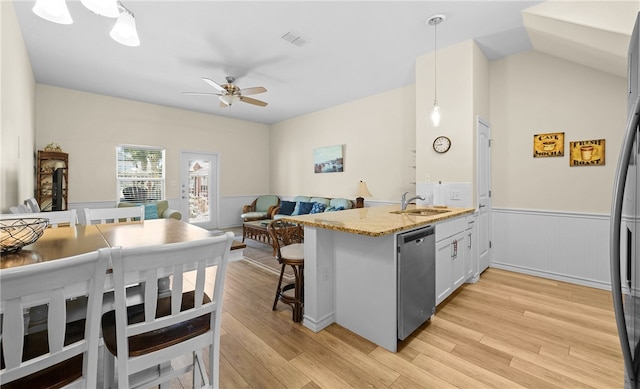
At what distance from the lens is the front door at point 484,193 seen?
3.45 meters

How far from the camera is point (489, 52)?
11.7ft

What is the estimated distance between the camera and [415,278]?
2.10m

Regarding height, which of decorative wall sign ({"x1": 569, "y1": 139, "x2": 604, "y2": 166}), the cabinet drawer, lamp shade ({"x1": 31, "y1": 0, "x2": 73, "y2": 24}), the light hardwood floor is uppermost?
lamp shade ({"x1": 31, "y1": 0, "x2": 73, "y2": 24})

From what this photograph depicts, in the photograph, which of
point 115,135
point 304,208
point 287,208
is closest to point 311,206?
point 304,208

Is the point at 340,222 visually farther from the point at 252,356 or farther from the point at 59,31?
the point at 59,31

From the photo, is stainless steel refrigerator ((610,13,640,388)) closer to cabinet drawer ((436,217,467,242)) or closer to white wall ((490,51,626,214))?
cabinet drawer ((436,217,467,242))

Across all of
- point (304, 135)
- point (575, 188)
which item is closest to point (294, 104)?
point (304, 135)

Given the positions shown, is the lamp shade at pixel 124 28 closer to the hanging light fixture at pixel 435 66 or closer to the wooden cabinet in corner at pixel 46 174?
the hanging light fixture at pixel 435 66

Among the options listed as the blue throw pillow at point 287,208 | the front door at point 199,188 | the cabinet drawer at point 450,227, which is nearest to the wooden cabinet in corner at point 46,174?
the front door at point 199,188

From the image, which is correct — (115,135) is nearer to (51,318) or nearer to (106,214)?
(106,214)

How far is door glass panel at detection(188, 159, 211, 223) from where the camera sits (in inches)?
259

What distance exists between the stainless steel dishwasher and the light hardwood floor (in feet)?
0.55

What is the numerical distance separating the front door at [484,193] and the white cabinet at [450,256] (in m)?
0.63

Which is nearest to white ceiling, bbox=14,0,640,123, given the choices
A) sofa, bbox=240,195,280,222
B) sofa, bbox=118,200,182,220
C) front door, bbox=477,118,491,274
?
front door, bbox=477,118,491,274
